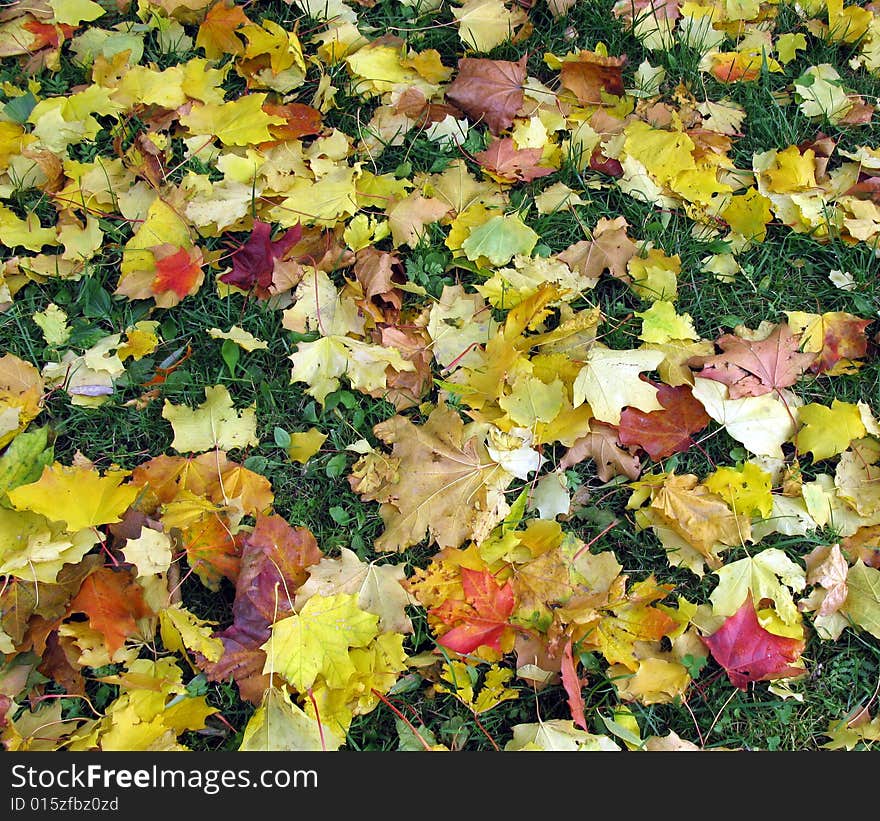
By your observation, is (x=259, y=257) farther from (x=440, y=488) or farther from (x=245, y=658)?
(x=245, y=658)

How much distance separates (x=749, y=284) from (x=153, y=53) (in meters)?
1.93

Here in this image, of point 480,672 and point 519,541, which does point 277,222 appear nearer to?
point 519,541

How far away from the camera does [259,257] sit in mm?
2242

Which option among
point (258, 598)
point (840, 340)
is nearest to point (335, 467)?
point (258, 598)

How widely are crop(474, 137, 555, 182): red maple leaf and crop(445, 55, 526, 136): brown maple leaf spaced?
0.12 m

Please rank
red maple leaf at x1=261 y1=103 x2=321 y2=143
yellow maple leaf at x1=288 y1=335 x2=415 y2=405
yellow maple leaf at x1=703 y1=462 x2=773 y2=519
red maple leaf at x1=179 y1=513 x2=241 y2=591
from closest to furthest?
1. red maple leaf at x1=179 y1=513 x2=241 y2=591
2. yellow maple leaf at x1=703 y1=462 x2=773 y2=519
3. yellow maple leaf at x1=288 y1=335 x2=415 y2=405
4. red maple leaf at x1=261 y1=103 x2=321 y2=143

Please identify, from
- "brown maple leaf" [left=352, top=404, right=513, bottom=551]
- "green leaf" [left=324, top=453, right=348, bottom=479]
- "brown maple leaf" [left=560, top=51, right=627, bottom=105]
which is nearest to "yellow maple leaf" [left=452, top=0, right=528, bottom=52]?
"brown maple leaf" [left=560, top=51, right=627, bottom=105]

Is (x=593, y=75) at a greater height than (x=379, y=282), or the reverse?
(x=593, y=75)

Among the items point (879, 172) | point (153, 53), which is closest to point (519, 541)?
point (879, 172)

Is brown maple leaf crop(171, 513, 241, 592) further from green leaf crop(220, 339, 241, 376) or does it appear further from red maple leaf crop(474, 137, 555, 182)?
red maple leaf crop(474, 137, 555, 182)

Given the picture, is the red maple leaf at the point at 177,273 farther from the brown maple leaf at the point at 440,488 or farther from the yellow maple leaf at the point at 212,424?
the brown maple leaf at the point at 440,488

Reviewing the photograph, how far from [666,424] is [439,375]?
1.91ft

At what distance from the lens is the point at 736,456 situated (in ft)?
6.84

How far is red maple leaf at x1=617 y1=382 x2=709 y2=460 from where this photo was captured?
206 centimetres
